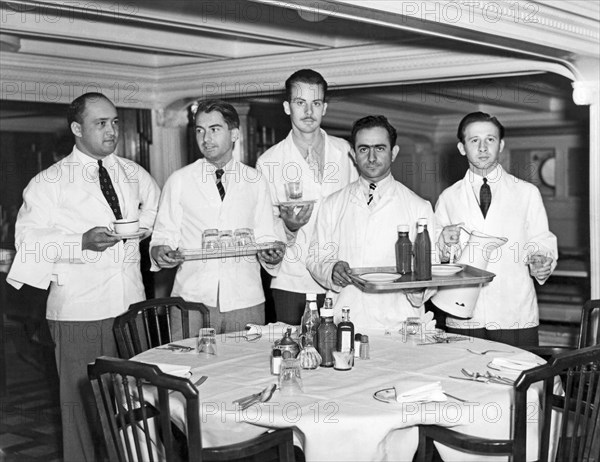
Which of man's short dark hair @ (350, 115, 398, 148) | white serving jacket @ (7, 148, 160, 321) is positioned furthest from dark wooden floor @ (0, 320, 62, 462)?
man's short dark hair @ (350, 115, 398, 148)

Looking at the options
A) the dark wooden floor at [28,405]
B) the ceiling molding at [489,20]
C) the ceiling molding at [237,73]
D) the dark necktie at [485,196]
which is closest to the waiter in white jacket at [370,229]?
the dark necktie at [485,196]

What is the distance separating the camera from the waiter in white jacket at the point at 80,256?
13.4 feet

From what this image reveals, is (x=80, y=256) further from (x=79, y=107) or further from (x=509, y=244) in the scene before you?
(x=509, y=244)

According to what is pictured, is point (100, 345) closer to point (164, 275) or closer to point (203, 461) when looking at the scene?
point (203, 461)

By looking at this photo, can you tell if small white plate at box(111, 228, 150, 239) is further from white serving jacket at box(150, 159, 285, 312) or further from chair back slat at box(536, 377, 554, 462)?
chair back slat at box(536, 377, 554, 462)

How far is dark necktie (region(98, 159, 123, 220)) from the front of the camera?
4.26 meters

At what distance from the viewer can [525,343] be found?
14.0ft

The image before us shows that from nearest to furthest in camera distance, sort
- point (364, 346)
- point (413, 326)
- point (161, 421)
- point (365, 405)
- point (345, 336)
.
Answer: point (161, 421), point (365, 405), point (345, 336), point (364, 346), point (413, 326)

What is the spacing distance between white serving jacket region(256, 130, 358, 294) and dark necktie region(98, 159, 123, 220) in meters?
0.84

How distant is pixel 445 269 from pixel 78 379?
1.92m

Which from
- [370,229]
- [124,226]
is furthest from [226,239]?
[370,229]

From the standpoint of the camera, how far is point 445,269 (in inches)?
152

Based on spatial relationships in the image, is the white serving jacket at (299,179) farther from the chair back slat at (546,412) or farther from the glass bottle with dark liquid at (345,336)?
the chair back slat at (546,412)

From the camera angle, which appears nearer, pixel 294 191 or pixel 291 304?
pixel 294 191
